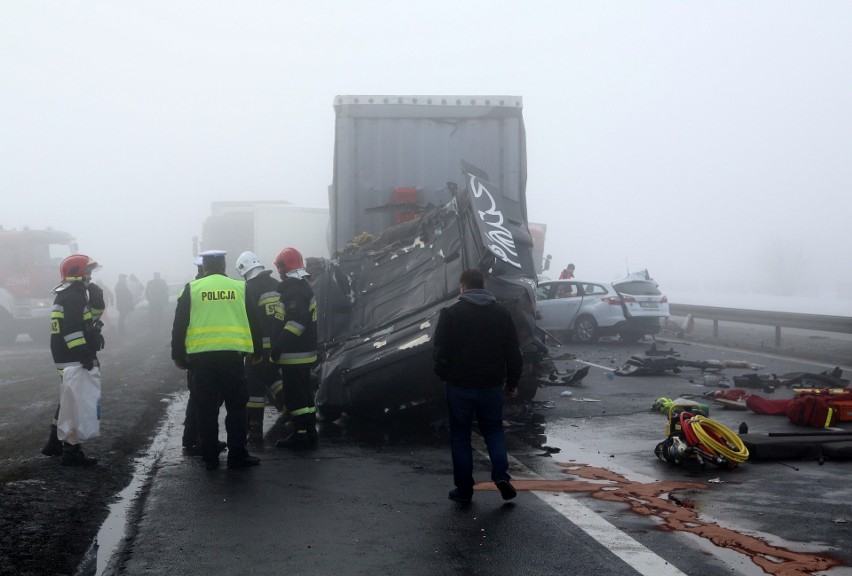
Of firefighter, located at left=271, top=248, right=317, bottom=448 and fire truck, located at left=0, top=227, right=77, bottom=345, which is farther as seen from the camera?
fire truck, located at left=0, top=227, right=77, bottom=345

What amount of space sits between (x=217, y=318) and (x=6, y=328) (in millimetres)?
19060

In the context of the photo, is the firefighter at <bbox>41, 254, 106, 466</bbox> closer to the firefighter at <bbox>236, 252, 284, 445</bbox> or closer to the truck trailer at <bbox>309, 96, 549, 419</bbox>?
the firefighter at <bbox>236, 252, 284, 445</bbox>

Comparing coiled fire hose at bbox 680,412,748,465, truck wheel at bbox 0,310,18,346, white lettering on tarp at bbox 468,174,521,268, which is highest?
white lettering on tarp at bbox 468,174,521,268

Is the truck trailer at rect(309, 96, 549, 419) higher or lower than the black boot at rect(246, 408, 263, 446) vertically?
higher

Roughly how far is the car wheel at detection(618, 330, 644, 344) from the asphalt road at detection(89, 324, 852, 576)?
42.0 feet

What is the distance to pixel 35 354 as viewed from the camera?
2158 centimetres

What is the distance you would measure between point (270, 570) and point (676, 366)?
1159cm

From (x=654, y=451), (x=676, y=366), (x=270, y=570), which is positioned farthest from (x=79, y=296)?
(x=676, y=366)

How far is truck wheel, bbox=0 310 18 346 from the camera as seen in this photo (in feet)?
80.2

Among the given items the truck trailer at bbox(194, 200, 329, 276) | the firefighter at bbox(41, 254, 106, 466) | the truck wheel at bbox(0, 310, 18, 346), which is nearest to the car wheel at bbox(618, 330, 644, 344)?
the truck trailer at bbox(194, 200, 329, 276)

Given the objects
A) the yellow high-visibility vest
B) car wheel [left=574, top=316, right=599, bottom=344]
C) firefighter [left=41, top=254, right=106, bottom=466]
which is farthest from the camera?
car wheel [left=574, top=316, right=599, bottom=344]

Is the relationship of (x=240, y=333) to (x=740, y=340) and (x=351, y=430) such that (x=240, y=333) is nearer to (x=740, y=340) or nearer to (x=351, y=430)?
(x=351, y=430)

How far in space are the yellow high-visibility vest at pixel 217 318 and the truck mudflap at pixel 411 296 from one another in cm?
179

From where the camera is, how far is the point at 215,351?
7.68 m
